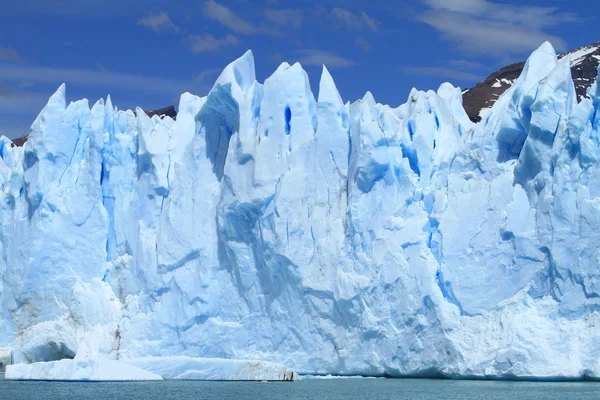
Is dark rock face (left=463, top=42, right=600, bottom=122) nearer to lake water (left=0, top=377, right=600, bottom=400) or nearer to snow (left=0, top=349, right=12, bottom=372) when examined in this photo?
lake water (left=0, top=377, right=600, bottom=400)

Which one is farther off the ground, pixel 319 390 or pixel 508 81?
pixel 508 81

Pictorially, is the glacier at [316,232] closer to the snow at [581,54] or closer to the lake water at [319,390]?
the lake water at [319,390]

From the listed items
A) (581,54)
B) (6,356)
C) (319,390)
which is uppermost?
(581,54)

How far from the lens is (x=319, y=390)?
59.0ft

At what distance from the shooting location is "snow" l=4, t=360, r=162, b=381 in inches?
778

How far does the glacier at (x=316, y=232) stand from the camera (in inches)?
726

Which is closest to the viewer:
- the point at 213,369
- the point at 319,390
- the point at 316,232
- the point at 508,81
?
the point at 319,390

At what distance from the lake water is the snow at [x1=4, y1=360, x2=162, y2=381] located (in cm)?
17

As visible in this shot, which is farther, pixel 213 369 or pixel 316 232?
pixel 316 232

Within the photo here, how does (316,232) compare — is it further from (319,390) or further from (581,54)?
(581,54)

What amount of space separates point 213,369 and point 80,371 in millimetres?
2573

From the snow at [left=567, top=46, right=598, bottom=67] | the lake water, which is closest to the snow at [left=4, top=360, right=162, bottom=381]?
the lake water

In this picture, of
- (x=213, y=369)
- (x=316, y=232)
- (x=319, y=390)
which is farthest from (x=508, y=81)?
(x=319, y=390)

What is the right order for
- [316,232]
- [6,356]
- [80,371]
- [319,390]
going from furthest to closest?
[6,356]
[316,232]
[80,371]
[319,390]
